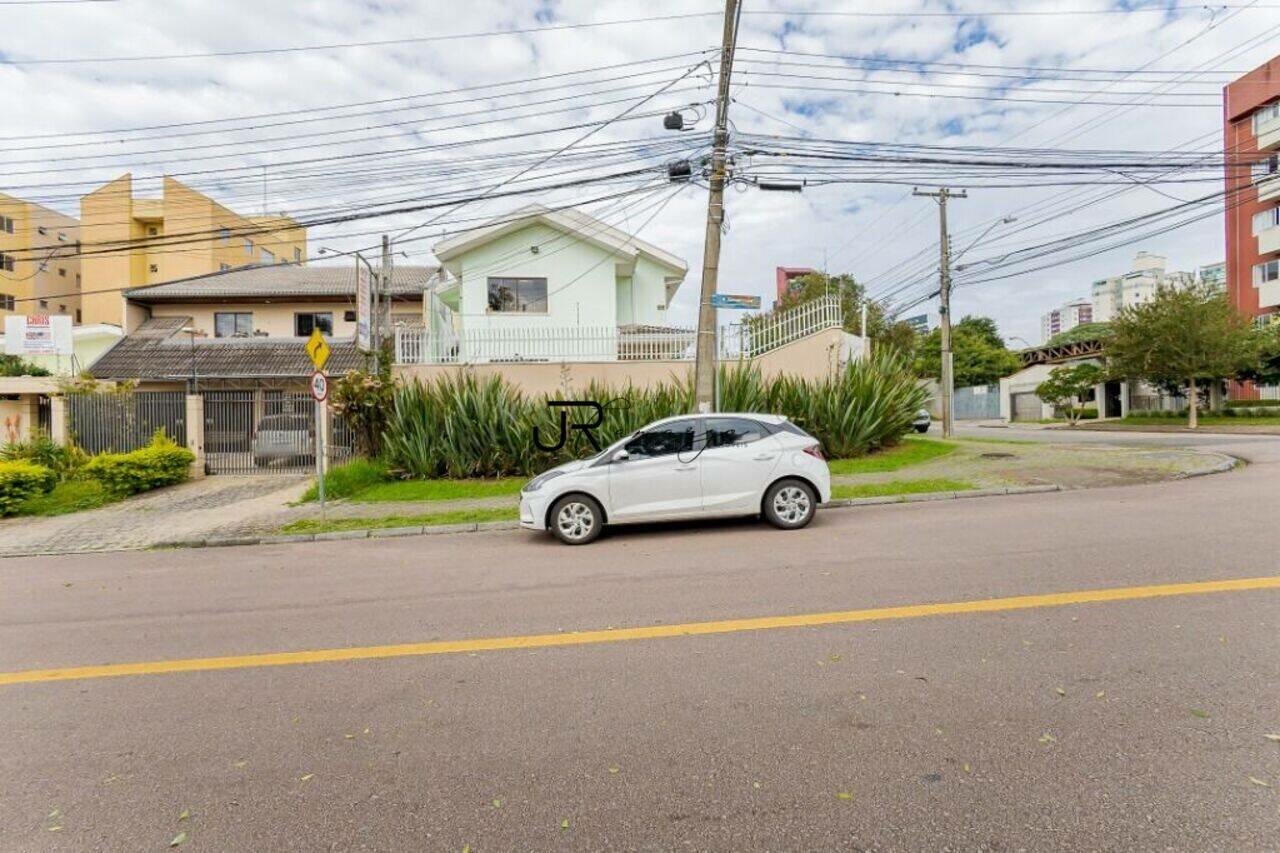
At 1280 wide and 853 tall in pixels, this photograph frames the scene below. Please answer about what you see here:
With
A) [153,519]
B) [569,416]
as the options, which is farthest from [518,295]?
[153,519]

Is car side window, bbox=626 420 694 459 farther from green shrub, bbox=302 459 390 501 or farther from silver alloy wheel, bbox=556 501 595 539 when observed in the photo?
green shrub, bbox=302 459 390 501

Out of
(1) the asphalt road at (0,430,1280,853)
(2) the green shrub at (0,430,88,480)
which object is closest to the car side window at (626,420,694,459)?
(1) the asphalt road at (0,430,1280,853)

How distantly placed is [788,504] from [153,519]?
1091 cm

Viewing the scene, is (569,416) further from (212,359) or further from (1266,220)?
(1266,220)

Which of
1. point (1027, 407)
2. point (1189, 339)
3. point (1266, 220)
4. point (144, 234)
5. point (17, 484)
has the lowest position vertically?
point (17, 484)

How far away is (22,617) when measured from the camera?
232 inches

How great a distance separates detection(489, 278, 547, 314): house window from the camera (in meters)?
22.3

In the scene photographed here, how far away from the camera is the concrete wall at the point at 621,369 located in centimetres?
1627

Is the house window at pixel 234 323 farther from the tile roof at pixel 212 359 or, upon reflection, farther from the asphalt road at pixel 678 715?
the asphalt road at pixel 678 715

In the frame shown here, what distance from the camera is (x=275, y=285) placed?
98.4ft

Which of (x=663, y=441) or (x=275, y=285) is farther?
(x=275, y=285)

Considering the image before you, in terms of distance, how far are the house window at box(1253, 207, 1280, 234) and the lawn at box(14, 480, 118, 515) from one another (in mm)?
50852

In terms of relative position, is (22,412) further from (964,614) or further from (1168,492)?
(1168,492)

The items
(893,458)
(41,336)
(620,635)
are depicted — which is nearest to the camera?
(620,635)
